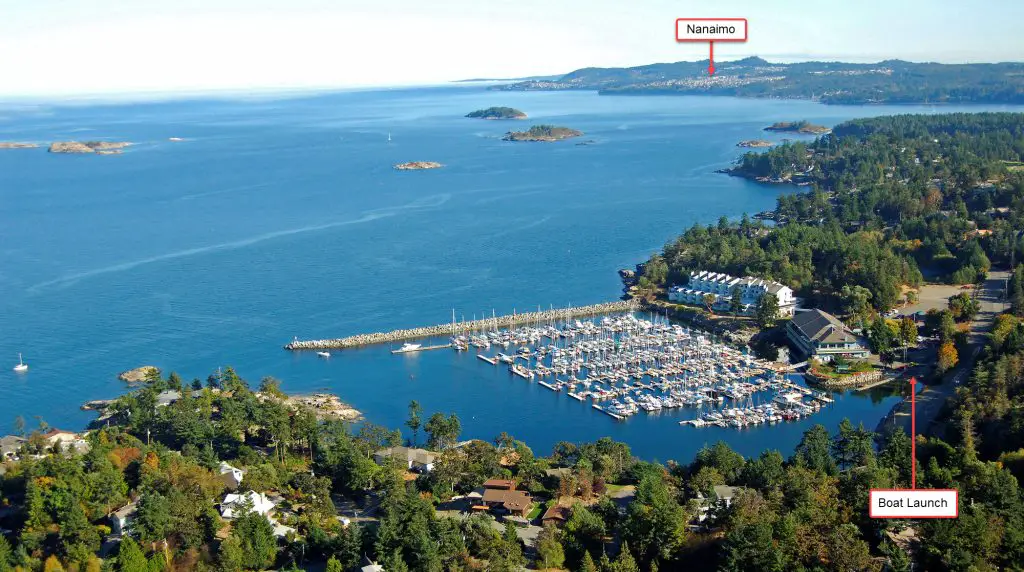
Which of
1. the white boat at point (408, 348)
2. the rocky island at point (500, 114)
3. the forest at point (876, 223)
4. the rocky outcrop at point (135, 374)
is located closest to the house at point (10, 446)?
the rocky outcrop at point (135, 374)

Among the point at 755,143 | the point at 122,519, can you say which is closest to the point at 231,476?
A: the point at 122,519

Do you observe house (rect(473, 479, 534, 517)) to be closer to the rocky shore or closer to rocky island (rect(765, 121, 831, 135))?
the rocky shore

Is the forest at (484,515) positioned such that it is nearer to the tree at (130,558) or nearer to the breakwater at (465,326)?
the tree at (130,558)

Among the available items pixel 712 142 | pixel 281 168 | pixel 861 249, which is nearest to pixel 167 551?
pixel 861 249

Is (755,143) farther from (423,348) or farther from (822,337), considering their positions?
(423,348)

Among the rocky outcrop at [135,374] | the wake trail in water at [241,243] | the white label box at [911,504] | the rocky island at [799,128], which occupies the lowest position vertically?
the rocky outcrop at [135,374]

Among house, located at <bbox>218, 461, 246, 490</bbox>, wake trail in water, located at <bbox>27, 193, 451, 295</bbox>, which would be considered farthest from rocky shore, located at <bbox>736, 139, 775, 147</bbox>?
house, located at <bbox>218, 461, 246, 490</bbox>

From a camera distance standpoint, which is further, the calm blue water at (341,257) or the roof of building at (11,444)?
Answer: the calm blue water at (341,257)
